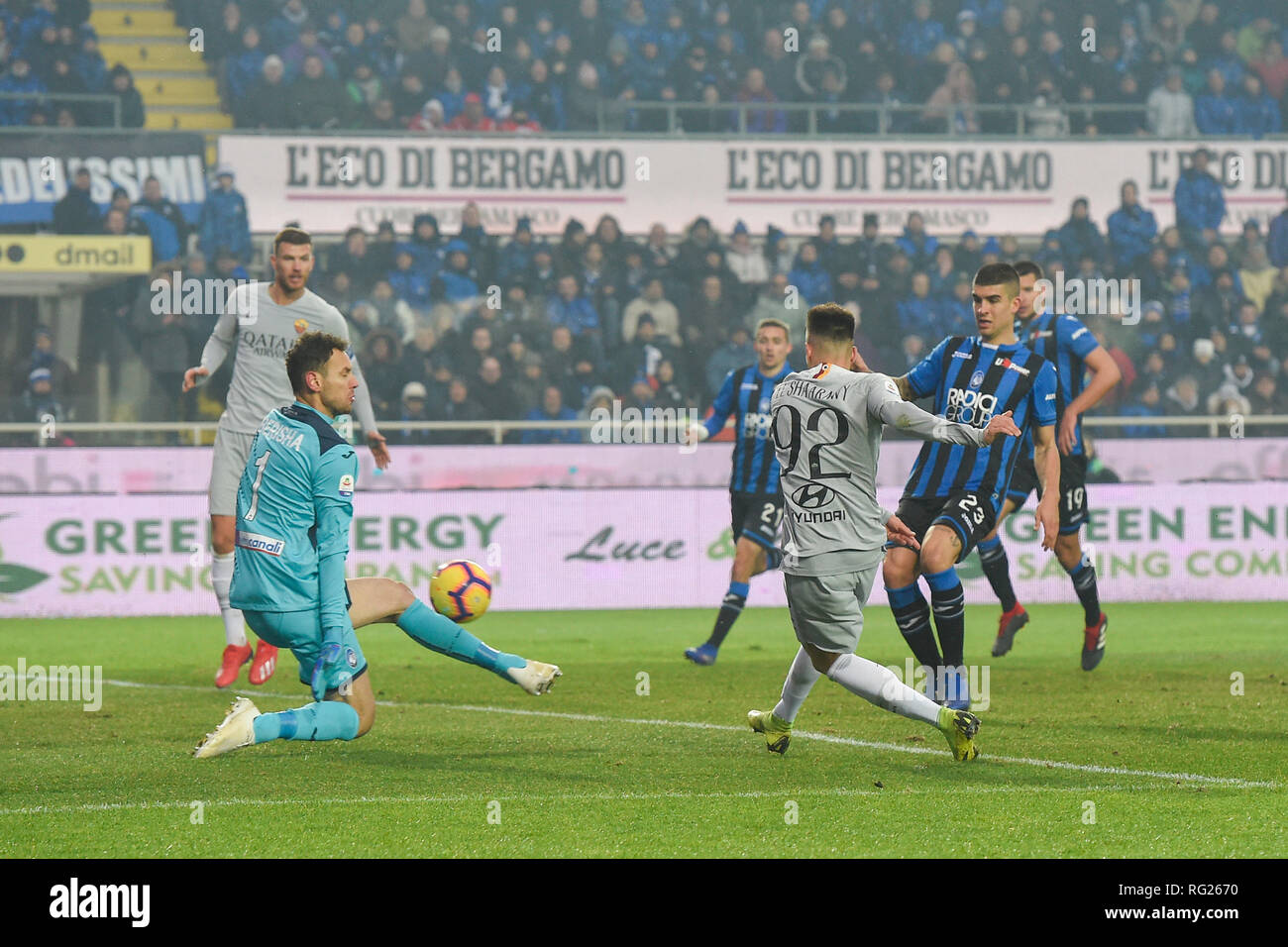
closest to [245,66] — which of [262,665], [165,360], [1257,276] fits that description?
[165,360]

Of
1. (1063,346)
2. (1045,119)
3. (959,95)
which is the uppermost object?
(959,95)

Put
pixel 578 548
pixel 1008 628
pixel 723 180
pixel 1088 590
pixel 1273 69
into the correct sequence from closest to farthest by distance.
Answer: pixel 1088 590 < pixel 1008 628 < pixel 578 548 < pixel 723 180 < pixel 1273 69

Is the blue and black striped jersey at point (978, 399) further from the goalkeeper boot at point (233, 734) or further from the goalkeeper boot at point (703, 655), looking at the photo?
the goalkeeper boot at point (233, 734)

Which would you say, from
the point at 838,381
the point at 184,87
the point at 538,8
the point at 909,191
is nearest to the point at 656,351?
the point at 909,191

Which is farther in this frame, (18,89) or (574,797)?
(18,89)

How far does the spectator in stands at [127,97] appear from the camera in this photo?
1847 cm

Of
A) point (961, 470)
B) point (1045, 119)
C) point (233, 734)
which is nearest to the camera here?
point (233, 734)

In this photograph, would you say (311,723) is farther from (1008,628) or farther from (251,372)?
(1008,628)

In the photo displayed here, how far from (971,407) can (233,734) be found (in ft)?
12.3

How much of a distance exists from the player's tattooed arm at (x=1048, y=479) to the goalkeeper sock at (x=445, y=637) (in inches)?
102

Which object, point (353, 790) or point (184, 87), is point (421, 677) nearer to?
point (353, 790)

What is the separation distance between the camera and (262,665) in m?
8.77

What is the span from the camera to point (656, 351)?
1709 centimetres

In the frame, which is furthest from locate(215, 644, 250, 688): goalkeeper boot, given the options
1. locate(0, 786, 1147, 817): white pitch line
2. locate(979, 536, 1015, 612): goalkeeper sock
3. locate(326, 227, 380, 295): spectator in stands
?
locate(326, 227, 380, 295): spectator in stands
